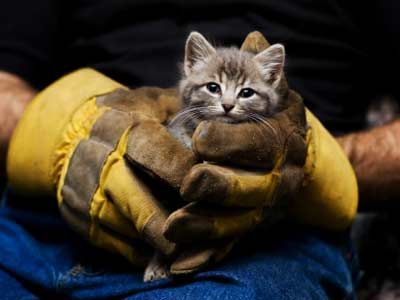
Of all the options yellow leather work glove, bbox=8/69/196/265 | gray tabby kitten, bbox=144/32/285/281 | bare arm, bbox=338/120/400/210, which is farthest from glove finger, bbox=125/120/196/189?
bare arm, bbox=338/120/400/210

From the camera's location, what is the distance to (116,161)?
1283 mm

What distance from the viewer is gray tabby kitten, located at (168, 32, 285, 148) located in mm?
1353

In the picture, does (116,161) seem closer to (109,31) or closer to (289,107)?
(289,107)

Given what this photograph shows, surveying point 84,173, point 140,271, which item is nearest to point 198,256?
point 140,271

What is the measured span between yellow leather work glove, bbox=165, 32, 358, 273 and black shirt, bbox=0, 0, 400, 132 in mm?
352

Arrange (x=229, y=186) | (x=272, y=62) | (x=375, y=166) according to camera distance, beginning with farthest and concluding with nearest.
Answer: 1. (x=375, y=166)
2. (x=272, y=62)
3. (x=229, y=186)

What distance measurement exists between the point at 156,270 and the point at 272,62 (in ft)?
1.64

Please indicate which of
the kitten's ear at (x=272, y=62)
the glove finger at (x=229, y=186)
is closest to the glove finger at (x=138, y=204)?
the glove finger at (x=229, y=186)

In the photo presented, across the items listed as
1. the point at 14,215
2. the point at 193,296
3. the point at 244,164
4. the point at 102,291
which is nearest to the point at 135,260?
the point at 102,291

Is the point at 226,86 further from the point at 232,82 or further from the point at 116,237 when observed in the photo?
the point at 116,237

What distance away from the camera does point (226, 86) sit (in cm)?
140

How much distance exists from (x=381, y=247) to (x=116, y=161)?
832 mm

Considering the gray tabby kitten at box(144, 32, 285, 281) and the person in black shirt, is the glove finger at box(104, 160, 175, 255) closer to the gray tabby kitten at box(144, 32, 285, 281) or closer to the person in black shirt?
the gray tabby kitten at box(144, 32, 285, 281)

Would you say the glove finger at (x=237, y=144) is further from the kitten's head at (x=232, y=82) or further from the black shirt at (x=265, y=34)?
the black shirt at (x=265, y=34)
